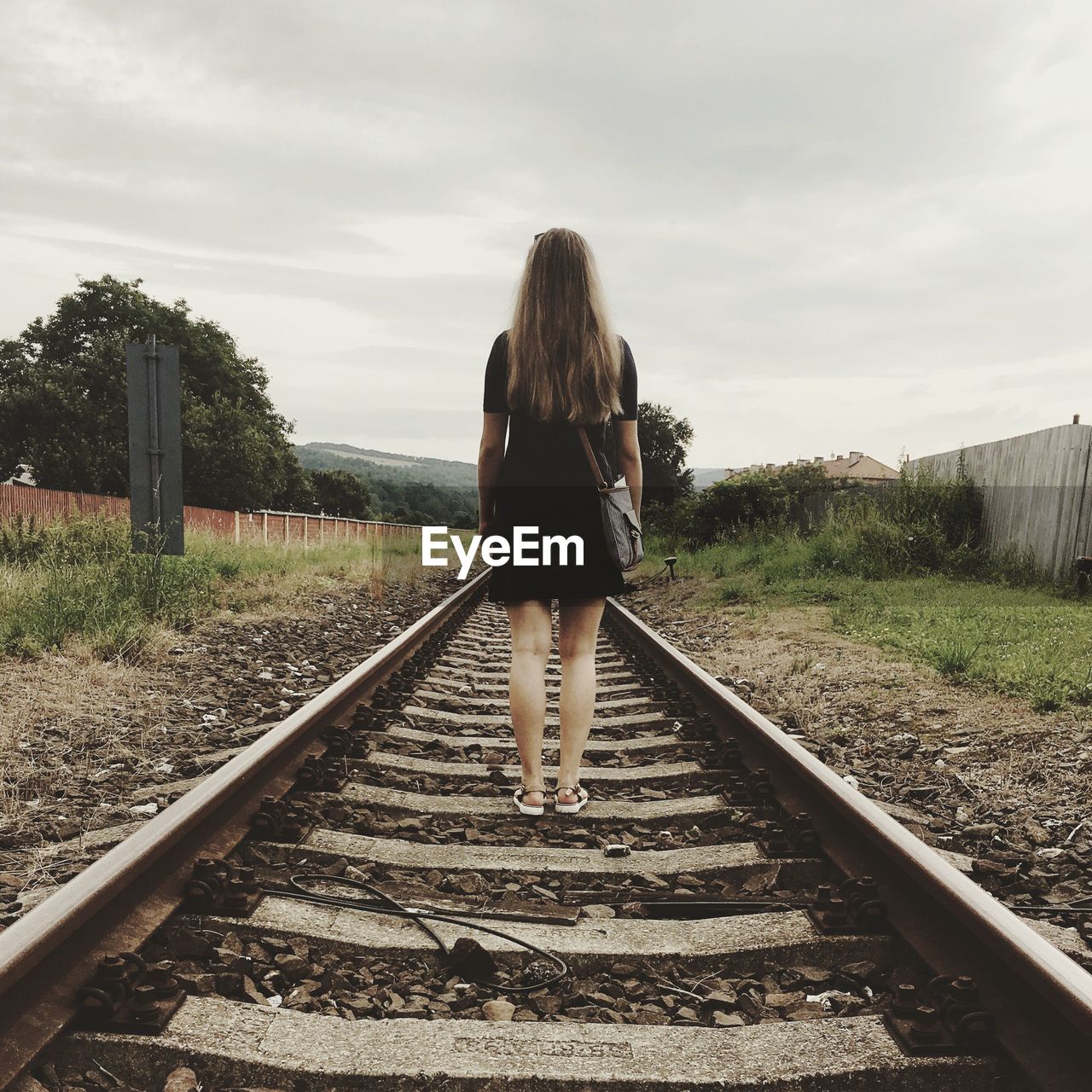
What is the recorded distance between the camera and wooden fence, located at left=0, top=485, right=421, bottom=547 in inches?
919

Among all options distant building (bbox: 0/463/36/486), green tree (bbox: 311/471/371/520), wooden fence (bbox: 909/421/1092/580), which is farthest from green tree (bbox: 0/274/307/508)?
wooden fence (bbox: 909/421/1092/580)

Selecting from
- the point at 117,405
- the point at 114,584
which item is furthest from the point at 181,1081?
the point at 117,405

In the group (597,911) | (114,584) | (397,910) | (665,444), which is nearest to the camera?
(397,910)

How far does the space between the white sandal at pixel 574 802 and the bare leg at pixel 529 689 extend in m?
0.07

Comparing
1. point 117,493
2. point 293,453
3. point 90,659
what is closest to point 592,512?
point 90,659

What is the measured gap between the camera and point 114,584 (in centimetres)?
759

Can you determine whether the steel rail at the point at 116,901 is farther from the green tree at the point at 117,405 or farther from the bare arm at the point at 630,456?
the green tree at the point at 117,405

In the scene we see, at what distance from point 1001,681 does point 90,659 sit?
532 centimetres

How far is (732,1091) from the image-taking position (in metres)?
1.67

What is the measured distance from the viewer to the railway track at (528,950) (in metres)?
1.71

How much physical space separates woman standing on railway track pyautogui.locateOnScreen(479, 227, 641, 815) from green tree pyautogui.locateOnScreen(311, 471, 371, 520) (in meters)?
79.2

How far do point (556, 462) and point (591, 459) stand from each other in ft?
0.39

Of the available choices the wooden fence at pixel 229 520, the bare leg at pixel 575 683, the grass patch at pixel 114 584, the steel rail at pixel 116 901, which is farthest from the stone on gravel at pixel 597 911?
the wooden fence at pixel 229 520

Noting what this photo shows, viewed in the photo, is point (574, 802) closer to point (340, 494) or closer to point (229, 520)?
point (229, 520)
